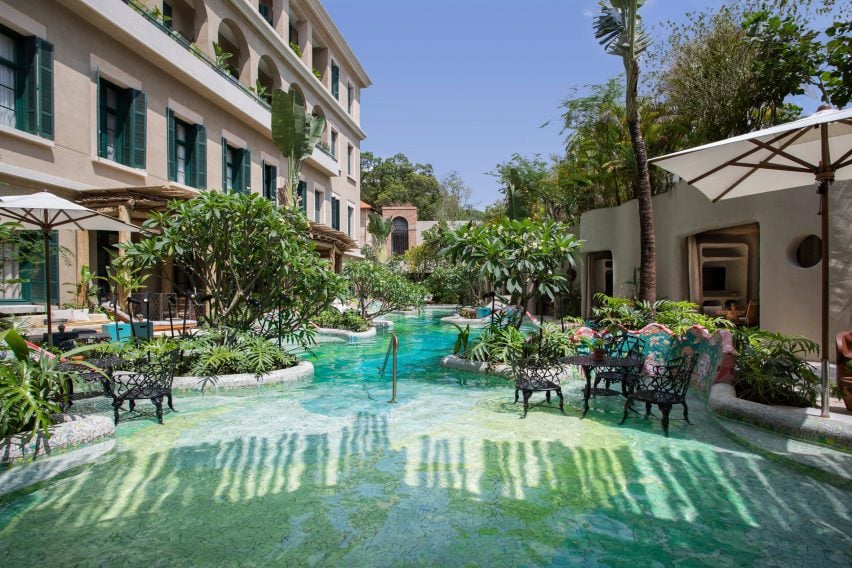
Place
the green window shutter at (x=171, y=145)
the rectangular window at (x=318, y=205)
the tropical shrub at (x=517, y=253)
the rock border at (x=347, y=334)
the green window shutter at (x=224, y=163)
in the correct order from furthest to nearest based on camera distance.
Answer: the rectangular window at (x=318, y=205)
the green window shutter at (x=224, y=163)
the rock border at (x=347, y=334)
the green window shutter at (x=171, y=145)
the tropical shrub at (x=517, y=253)

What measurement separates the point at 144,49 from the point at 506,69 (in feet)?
40.4

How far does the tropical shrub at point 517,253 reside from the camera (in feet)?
30.3

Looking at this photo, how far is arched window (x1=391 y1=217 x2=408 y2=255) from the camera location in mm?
49125

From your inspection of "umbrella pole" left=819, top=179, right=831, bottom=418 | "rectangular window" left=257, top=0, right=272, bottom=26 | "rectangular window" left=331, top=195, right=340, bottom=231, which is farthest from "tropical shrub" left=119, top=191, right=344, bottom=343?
"rectangular window" left=331, top=195, right=340, bottom=231

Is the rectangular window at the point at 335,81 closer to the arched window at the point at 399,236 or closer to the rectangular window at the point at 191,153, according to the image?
the rectangular window at the point at 191,153

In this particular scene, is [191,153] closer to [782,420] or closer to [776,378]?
[776,378]

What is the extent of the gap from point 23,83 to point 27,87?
0.42ft

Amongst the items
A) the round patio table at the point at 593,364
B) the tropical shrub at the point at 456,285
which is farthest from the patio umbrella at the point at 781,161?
the tropical shrub at the point at 456,285

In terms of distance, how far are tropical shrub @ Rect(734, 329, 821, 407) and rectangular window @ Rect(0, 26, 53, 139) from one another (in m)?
14.8

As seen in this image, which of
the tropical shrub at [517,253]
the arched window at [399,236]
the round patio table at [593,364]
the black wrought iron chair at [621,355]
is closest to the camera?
the round patio table at [593,364]

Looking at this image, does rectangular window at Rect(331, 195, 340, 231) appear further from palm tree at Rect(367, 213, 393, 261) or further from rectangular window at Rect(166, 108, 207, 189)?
rectangular window at Rect(166, 108, 207, 189)

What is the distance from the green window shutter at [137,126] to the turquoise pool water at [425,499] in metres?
10.9

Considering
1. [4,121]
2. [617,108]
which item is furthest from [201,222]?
[617,108]

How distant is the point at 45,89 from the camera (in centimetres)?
1142
